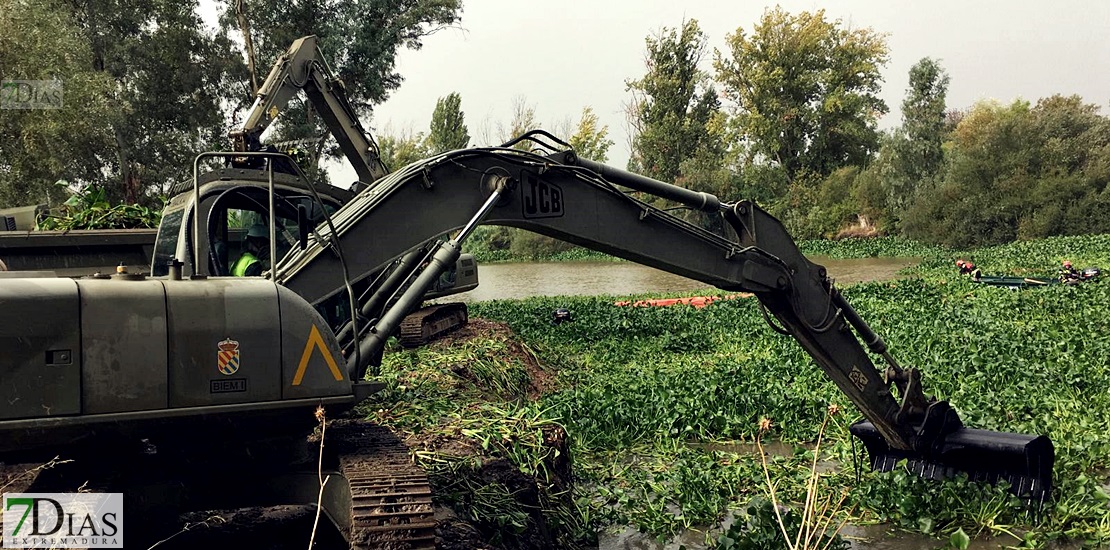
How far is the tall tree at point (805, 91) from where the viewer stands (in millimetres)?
58938

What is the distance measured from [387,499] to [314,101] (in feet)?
36.7

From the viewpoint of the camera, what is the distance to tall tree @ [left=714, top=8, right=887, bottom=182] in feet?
193

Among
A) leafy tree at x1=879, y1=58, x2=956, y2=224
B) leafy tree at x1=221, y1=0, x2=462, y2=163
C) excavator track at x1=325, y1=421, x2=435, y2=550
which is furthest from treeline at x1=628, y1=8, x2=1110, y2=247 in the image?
excavator track at x1=325, y1=421, x2=435, y2=550

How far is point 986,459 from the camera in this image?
677 cm

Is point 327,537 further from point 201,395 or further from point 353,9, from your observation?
point 353,9

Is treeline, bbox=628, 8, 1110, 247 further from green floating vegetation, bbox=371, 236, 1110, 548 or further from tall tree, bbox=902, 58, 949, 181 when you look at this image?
green floating vegetation, bbox=371, 236, 1110, 548

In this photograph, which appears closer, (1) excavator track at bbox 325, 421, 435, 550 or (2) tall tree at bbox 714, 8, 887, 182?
(1) excavator track at bbox 325, 421, 435, 550

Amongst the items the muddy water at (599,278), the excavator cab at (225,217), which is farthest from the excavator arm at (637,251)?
the muddy water at (599,278)

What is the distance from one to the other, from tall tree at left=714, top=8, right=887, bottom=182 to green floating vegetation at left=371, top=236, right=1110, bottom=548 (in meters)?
43.3

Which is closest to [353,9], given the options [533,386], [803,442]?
[533,386]

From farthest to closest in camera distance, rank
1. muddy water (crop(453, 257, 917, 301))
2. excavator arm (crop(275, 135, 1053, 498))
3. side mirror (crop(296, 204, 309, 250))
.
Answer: muddy water (crop(453, 257, 917, 301)) < excavator arm (crop(275, 135, 1053, 498)) < side mirror (crop(296, 204, 309, 250))

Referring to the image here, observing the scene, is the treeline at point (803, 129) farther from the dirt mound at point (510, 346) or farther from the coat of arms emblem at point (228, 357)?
the coat of arms emblem at point (228, 357)

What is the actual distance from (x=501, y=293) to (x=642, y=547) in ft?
93.9

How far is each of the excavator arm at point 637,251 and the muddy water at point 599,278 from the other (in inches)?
872
